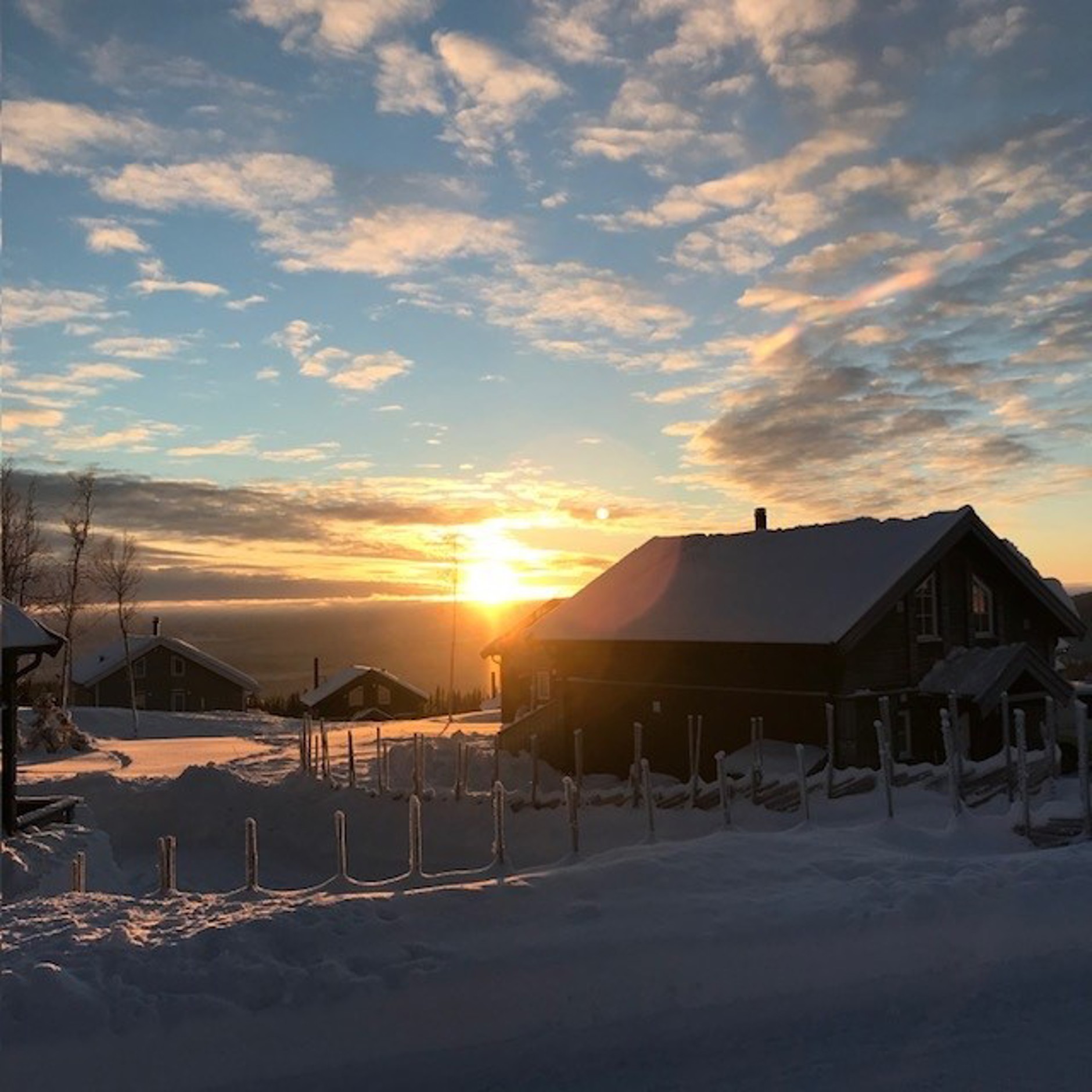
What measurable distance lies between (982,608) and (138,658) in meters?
51.1

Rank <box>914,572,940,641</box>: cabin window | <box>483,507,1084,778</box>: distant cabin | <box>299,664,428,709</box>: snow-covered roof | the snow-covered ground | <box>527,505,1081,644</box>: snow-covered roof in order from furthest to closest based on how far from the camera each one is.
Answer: <box>299,664,428,709</box>: snow-covered roof < <box>914,572,940,641</box>: cabin window < <box>527,505,1081,644</box>: snow-covered roof < <box>483,507,1084,778</box>: distant cabin < the snow-covered ground

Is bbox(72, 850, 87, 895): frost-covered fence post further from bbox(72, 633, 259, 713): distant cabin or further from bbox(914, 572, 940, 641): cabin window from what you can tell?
bbox(72, 633, 259, 713): distant cabin

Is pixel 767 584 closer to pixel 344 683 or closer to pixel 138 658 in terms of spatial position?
pixel 344 683

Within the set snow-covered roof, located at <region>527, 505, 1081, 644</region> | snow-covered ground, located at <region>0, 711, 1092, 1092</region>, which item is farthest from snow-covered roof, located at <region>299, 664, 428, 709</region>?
snow-covered ground, located at <region>0, 711, 1092, 1092</region>

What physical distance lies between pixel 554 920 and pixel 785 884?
106 inches

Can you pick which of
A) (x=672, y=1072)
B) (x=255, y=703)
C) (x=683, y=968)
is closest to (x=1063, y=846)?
(x=683, y=968)

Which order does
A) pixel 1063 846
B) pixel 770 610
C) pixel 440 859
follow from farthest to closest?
pixel 770 610 → pixel 440 859 → pixel 1063 846

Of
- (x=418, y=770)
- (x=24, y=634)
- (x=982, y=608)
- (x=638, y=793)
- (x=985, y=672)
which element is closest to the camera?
(x=24, y=634)

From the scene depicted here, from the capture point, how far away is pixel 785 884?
1036cm

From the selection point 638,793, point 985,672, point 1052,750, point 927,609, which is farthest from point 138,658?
point 1052,750

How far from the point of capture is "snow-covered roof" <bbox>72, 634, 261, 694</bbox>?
60878 mm

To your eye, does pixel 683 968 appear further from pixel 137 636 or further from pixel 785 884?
pixel 137 636

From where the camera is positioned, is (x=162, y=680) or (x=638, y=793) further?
(x=162, y=680)

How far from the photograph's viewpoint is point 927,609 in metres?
24.4
